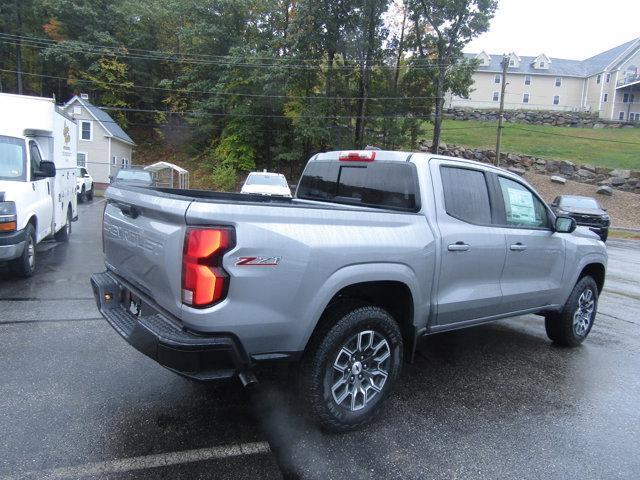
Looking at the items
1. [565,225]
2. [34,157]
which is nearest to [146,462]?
[565,225]

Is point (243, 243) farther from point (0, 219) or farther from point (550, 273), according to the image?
point (0, 219)

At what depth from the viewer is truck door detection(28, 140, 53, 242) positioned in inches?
291

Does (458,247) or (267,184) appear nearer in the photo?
(458,247)

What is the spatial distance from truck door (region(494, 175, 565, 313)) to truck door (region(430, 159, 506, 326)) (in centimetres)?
19

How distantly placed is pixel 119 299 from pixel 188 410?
→ 978 millimetres

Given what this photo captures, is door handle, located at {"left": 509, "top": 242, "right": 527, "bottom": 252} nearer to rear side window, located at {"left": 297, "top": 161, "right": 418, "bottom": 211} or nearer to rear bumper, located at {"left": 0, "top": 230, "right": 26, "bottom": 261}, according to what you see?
rear side window, located at {"left": 297, "top": 161, "right": 418, "bottom": 211}

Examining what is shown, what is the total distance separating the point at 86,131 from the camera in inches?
1407

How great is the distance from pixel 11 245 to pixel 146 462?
4968 mm

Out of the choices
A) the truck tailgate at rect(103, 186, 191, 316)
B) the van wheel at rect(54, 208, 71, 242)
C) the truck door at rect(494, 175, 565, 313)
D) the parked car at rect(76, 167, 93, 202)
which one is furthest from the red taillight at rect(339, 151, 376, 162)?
the parked car at rect(76, 167, 93, 202)

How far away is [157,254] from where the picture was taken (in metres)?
2.90

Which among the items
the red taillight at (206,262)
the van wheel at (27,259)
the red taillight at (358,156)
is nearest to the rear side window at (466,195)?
the red taillight at (358,156)

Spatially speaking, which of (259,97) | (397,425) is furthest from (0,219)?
(259,97)

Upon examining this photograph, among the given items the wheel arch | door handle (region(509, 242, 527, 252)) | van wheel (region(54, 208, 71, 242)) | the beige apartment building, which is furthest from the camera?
the beige apartment building

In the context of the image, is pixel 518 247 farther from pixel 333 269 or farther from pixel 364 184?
pixel 333 269
